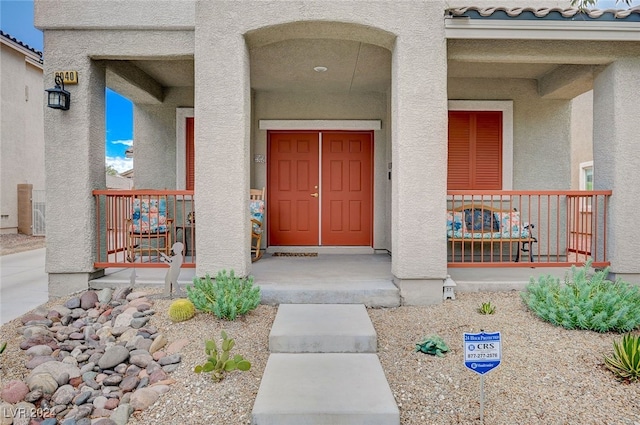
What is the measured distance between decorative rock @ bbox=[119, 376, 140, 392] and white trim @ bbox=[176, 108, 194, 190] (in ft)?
13.3

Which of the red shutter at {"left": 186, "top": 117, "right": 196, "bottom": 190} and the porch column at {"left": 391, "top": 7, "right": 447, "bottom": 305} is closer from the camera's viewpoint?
the porch column at {"left": 391, "top": 7, "right": 447, "bottom": 305}

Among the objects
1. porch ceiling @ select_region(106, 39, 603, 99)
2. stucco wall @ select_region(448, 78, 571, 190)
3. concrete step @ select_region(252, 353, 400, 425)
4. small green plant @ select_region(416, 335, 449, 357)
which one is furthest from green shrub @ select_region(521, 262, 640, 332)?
stucco wall @ select_region(448, 78, 571, 190)

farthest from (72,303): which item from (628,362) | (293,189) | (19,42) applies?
(19,42)

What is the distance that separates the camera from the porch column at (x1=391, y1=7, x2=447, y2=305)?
4227 millimetres

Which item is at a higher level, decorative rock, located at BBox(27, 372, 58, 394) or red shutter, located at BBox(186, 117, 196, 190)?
red shutter, located at BBox(186, 117, 196, 190)

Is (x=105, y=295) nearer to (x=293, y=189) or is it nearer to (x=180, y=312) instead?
(x=180, y=312)

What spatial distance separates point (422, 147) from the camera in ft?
13.9

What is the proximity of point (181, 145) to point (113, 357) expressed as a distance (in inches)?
164

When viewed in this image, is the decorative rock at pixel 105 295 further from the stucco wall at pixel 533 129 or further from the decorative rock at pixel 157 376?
the stucco wall at pixel 533 129

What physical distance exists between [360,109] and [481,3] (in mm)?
2428

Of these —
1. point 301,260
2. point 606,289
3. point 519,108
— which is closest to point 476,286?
point 606,289

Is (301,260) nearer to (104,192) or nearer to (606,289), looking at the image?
(104,192)

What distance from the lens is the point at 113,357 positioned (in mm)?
3271

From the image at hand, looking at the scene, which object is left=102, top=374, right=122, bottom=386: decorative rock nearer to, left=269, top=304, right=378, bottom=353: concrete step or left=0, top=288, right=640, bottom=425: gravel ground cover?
left=0, top=288, right=640, bottom=425: gravel ground cover
